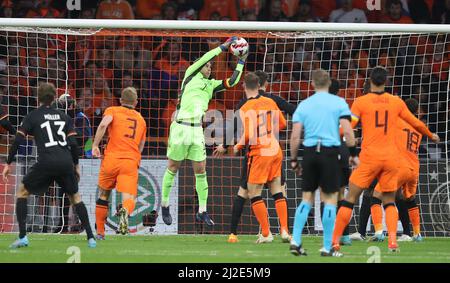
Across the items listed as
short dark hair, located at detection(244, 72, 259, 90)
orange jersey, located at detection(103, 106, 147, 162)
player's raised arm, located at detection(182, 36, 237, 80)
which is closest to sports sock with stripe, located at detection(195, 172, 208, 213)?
player's raised arm, located at detection(182, 36, 237, 80)

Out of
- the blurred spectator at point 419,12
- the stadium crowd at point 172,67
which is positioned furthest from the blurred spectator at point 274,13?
the blurred spectator at point 419,12

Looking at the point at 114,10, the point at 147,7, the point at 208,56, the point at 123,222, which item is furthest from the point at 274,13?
the point at 123,222

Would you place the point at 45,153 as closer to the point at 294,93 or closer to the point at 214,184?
the point at 214,184

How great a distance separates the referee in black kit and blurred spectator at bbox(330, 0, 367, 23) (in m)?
8.84

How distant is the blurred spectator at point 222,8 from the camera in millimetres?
20672

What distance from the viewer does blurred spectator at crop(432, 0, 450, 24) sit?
68.9ft

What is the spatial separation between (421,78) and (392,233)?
615 cm

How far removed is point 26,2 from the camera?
66.9 ft

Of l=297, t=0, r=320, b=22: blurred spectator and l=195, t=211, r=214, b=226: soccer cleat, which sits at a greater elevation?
l=297, t=0, r=320, b=22: blurred spectator

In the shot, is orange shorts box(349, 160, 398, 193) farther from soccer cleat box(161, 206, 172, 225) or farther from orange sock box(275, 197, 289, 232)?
soccer cleat box(161, 206, 172, 225)

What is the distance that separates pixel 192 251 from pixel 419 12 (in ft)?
31.9

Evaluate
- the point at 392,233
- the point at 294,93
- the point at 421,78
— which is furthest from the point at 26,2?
the point at 392,233

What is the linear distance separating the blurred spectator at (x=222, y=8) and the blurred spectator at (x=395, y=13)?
2880 millimetres

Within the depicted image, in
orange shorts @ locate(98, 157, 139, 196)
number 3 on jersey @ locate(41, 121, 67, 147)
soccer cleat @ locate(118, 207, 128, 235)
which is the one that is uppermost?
number 3 on jersey @ locate(41, 121, 67, 147)
